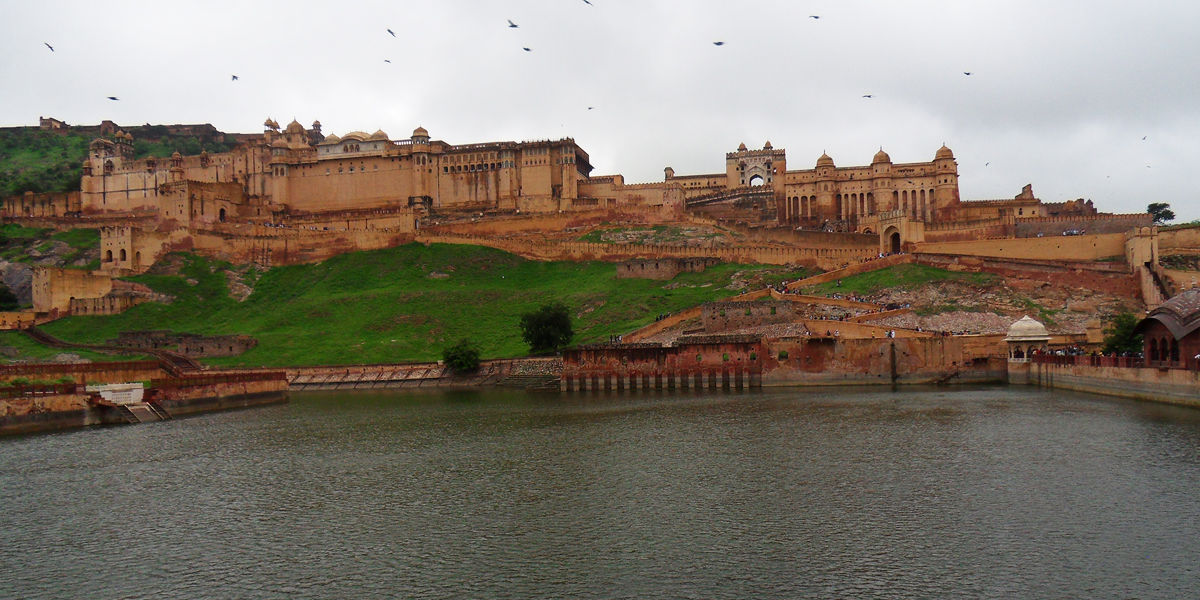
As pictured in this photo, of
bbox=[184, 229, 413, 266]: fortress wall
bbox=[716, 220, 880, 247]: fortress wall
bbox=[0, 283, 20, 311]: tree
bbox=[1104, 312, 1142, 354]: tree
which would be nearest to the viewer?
bbox=[1104, 312, 1142, 354]: tree

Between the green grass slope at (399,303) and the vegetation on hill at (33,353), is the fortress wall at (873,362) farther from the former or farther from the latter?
the vegetation on hill at (33,353)

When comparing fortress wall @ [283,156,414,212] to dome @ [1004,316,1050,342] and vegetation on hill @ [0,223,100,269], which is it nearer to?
vegetation on hill @ [0,223,100,269]

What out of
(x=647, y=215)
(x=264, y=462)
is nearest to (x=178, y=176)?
(x=647, y=215)

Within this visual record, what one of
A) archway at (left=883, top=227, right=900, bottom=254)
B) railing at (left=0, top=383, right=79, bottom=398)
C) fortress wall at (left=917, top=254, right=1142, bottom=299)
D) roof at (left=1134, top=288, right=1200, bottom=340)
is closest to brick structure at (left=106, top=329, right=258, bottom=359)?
railing at (left=0, top=383, right=79, bottom=398)

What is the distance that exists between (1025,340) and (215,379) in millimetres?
41462

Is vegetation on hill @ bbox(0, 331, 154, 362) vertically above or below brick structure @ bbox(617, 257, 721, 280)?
below

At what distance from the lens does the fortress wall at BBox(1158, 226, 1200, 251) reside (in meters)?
54.5

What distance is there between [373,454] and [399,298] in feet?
133

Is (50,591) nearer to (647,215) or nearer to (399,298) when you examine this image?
(399,298)

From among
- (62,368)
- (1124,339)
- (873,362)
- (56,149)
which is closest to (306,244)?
(62,368)

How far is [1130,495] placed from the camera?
1986 cm

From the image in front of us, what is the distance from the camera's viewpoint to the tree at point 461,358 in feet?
179

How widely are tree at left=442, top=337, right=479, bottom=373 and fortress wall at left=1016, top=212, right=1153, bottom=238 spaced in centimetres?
3872

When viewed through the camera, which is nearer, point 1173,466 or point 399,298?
point 1173,466
